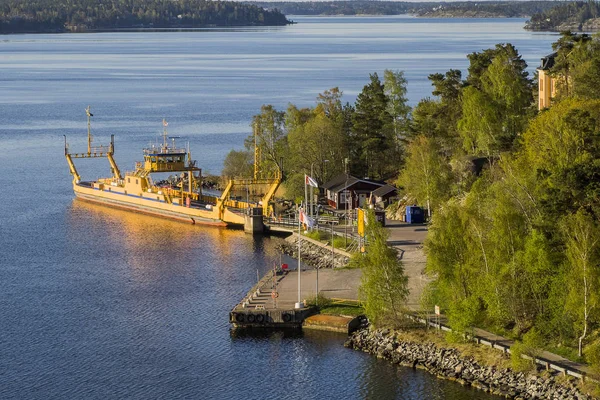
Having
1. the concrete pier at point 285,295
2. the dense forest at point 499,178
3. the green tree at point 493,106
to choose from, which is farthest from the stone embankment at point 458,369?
the green tree at point 493,106

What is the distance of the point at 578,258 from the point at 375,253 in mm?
8146

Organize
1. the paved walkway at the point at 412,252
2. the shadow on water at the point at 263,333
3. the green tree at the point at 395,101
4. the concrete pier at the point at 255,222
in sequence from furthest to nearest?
the green tree at the point at 395,101, the concrete pier at the point at 255,222, the paved walkway at the point at 412,252, the shadow on water at the point at 263,333

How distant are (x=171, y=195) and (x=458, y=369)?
38911mm

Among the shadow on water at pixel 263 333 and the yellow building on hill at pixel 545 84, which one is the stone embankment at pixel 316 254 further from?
the yellow building on hill at pixel 545 84

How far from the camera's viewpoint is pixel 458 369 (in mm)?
38719

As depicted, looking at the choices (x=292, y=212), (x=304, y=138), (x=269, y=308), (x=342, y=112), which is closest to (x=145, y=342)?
(x=269, y=308)

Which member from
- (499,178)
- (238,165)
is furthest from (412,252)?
(238,165)

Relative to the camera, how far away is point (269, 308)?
45.4 meters

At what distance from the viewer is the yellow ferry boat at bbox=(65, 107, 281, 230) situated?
68812 mm

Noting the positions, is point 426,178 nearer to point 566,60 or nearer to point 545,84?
point 566,60

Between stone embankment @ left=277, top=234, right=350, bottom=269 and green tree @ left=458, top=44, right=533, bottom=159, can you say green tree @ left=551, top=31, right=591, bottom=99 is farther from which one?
stone embankment @ left=277, top=234, right=350, bottom=269

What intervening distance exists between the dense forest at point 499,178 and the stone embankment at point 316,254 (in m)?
5.87

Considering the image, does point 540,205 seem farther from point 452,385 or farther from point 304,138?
point 304,138

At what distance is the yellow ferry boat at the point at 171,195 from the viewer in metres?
68.8
